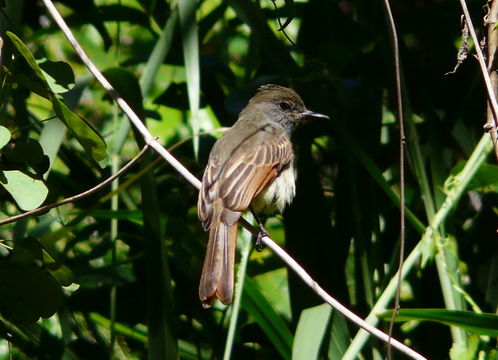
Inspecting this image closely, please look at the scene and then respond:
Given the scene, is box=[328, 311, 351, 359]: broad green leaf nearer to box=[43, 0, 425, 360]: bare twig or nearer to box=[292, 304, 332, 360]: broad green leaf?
box=[292, 304, 332, 360]: broad green leaf

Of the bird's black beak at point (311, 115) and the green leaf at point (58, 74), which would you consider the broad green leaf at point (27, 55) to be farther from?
the bird's black beak at point (311, 115)

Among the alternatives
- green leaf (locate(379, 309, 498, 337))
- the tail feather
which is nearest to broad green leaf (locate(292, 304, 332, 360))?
the tail feather

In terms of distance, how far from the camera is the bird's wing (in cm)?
398

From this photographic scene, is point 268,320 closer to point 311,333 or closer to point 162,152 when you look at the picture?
point 311,333

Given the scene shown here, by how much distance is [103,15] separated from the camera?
4.70m

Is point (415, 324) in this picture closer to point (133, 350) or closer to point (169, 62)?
point (133, 350)

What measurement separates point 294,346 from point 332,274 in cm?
82

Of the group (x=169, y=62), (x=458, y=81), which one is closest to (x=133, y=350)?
(x=169, y=62)

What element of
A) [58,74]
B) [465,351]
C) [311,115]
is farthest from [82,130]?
[311,115]

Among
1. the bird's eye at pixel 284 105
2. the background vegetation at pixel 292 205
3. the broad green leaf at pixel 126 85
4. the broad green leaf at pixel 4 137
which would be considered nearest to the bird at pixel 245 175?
the bird's eye at pixel 284 105

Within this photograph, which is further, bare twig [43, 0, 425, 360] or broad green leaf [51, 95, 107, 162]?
bare twig [43, 0, 425, 360]

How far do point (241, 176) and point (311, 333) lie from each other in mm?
1090

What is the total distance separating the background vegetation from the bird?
0.11 metres

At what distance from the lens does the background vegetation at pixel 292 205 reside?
12.0 feet
